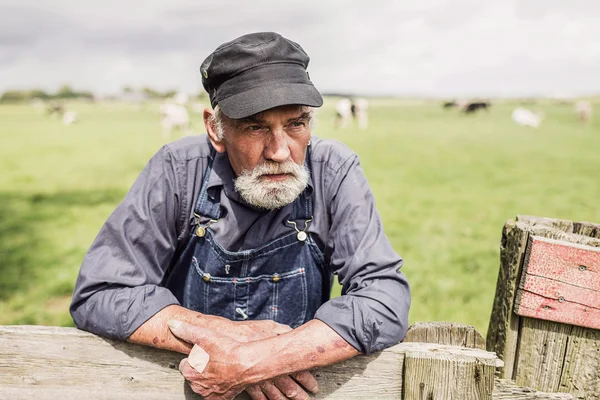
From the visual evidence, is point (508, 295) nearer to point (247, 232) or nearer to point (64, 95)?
point (247, 232)

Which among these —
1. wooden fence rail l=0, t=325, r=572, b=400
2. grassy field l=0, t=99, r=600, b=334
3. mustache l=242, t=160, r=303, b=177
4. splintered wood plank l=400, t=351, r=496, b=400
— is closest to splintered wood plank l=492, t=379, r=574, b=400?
wooden fence rail l=0, t=325, r=572, b=400

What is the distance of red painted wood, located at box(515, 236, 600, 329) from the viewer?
1727mm

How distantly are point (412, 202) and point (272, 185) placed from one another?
715cm

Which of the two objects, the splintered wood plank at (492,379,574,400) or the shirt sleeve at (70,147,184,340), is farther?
the shirt sleeve at (70,147,184,340)

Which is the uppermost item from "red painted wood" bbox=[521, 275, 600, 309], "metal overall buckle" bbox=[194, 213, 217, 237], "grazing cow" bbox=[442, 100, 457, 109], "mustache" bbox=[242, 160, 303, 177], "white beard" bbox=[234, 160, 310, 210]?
"grazing cow" bbox=[442, 100, 457, 109]

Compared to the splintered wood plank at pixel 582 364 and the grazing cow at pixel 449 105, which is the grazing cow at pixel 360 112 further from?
the splintered wood plank at pixel 582 364

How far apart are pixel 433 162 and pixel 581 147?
25.8 ft

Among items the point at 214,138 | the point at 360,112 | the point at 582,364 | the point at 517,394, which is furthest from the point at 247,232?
the point at 360,112

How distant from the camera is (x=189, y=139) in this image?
7.98 feet

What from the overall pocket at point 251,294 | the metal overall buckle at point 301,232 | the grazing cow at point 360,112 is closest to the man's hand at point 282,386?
the overall pocket at point 251,294

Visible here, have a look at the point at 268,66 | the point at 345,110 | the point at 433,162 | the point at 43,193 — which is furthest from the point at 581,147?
the point at 268,66

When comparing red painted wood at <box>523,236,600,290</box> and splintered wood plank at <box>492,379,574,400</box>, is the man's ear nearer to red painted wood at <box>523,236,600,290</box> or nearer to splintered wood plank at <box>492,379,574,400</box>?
red painted wood at <box>523,236,600,290</box>

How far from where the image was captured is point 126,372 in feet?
5.87

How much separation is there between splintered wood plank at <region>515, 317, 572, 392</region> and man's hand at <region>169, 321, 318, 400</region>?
86 cm
